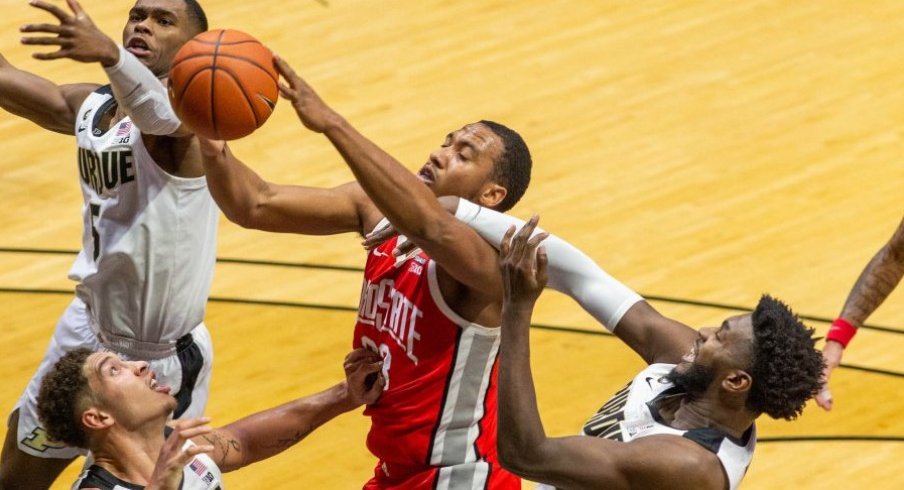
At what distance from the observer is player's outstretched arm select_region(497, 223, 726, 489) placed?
16.9 feet

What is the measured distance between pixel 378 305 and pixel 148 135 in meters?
1.37

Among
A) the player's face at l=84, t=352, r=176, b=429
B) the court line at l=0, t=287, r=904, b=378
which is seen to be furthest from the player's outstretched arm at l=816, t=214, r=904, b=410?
the player's face at l=84, t=352, r=176, b=429

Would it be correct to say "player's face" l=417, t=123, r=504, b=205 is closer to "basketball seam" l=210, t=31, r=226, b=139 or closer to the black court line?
"basketball seam" l=210, t=31, r=226, b=139

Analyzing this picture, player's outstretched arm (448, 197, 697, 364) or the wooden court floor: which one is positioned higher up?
player's outstretched arm (448, 197, 697, 364)

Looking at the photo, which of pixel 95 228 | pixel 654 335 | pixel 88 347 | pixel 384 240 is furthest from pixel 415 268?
pixel 88 347

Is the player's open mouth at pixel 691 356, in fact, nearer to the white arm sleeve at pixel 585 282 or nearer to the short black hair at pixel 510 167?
the white arm sleeve at pixel 585 282

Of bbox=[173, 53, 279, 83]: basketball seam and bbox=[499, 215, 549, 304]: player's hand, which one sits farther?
bbox=[173, 53, 279, 83]: basketball seam

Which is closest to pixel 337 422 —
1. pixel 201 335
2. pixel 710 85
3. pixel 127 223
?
pixel 201 335

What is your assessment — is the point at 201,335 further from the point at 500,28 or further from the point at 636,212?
the point at 500,28

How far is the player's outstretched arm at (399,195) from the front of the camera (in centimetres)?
539

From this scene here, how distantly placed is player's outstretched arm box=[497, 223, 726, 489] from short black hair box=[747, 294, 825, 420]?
0.29 m

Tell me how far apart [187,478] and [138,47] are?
2.07 m

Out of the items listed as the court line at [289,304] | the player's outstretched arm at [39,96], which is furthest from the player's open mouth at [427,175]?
the court line at [289,304]

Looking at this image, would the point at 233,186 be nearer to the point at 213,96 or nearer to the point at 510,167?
the point at 213,96
